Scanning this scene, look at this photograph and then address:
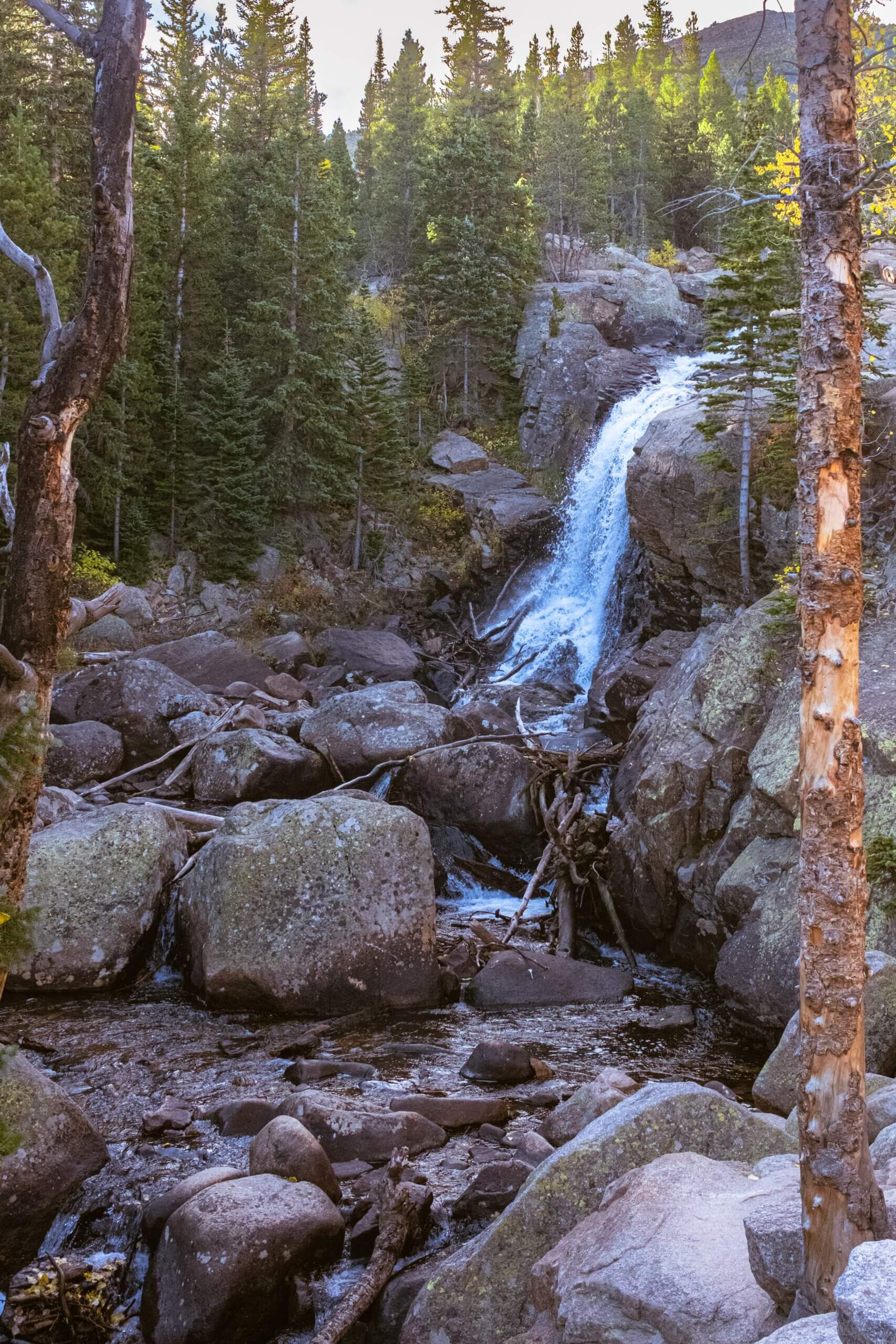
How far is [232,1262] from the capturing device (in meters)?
5.28

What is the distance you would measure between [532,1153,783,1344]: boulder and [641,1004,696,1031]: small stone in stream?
522 cm

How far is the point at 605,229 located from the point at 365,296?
18.6 m

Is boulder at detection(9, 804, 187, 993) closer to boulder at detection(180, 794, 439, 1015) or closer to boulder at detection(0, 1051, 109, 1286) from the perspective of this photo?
boulder at detection(180, 794, 439, 1015)

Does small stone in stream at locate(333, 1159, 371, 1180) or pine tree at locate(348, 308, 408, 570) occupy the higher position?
pine tree at locate(348, 308, 408, 570)

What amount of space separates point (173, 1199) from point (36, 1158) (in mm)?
1060

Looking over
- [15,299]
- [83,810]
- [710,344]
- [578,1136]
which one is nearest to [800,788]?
[578,1136]

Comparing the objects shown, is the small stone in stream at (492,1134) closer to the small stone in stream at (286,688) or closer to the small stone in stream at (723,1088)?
the small stone in stream at (723,1088)

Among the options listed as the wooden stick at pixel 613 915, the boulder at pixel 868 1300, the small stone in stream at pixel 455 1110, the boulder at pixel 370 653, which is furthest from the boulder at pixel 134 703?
the boulder at pixel 868 1300

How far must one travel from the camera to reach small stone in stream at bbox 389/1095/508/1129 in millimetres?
7758

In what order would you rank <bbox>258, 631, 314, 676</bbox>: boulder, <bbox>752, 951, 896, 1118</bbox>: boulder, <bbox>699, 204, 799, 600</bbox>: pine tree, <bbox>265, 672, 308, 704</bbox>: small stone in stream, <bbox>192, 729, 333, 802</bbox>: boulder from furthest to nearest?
1. <bbox>258, 631, 314, 676</bbox>: boulder
2. <bbox>265, 672, 308, 704</bbox>: small stone in stream
3. <bbox>699, 204, 799, 600</bbox>: pine tree
4. <bbox>192, 729, 333, 802</bbox>: boulder
5. <bbox>752, 951, 896, 1118</bbox>: boulder

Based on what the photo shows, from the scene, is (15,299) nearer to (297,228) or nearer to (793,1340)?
(297,228)

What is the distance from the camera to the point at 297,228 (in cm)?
3150

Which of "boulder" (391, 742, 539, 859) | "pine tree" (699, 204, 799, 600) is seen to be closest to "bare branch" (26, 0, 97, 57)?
"boulder" (391, 742, 539, 859)

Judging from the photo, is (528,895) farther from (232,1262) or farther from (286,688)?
(286,688)
